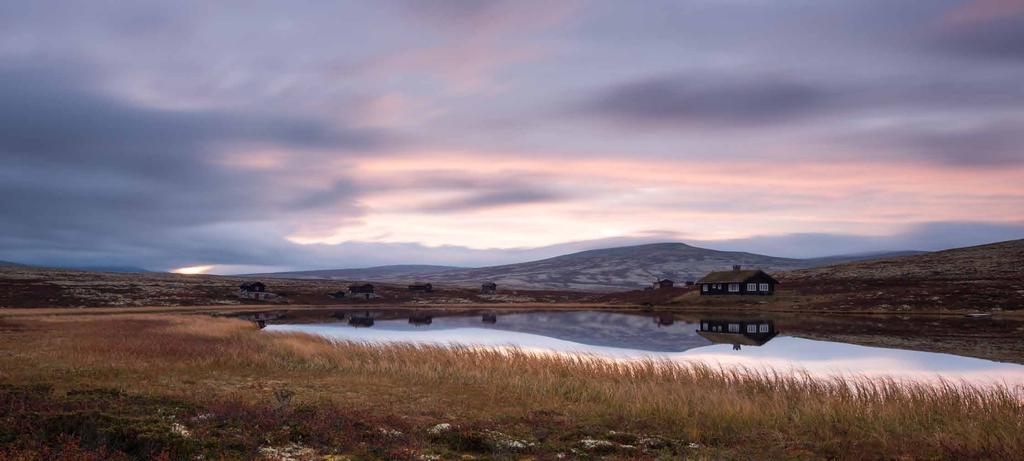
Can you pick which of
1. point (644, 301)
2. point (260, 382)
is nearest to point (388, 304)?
point (644, 301)

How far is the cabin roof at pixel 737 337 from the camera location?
52.1m

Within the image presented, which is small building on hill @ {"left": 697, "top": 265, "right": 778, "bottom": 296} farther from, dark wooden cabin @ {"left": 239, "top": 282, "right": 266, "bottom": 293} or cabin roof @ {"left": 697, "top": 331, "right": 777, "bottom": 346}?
dark wooden cabin @ {"left": 239, "top": 282, "right": 266, "bottom": 293}

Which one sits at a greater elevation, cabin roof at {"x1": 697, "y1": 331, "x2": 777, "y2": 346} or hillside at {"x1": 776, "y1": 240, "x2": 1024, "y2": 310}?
hillside at {"x1": 776, "y1": 240, "x2": 1024, "y2": 310}

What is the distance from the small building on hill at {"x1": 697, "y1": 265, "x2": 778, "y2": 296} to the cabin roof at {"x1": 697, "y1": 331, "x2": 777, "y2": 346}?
56.4 meters

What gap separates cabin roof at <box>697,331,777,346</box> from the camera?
52059 millimetres

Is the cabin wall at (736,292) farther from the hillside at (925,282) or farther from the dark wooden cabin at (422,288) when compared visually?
the dark wooden cabin at (422,288)

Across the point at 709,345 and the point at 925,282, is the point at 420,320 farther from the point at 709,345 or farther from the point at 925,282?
the point at 925,282

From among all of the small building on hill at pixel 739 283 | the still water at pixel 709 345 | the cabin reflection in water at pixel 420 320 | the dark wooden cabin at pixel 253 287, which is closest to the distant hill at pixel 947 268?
the small building on hill at pixel 739 283

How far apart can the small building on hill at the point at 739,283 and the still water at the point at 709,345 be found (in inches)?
1303

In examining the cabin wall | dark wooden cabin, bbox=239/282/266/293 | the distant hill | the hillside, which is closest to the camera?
the hillside

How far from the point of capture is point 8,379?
20812 mm

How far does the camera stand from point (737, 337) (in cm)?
5678

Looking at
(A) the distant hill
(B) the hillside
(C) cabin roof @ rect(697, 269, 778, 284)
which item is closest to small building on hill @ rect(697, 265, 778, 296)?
(C) cabin roof @ rect(697, 269, 778, 284)

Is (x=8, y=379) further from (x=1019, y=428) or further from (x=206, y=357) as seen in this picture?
(x=1019, y=428)
